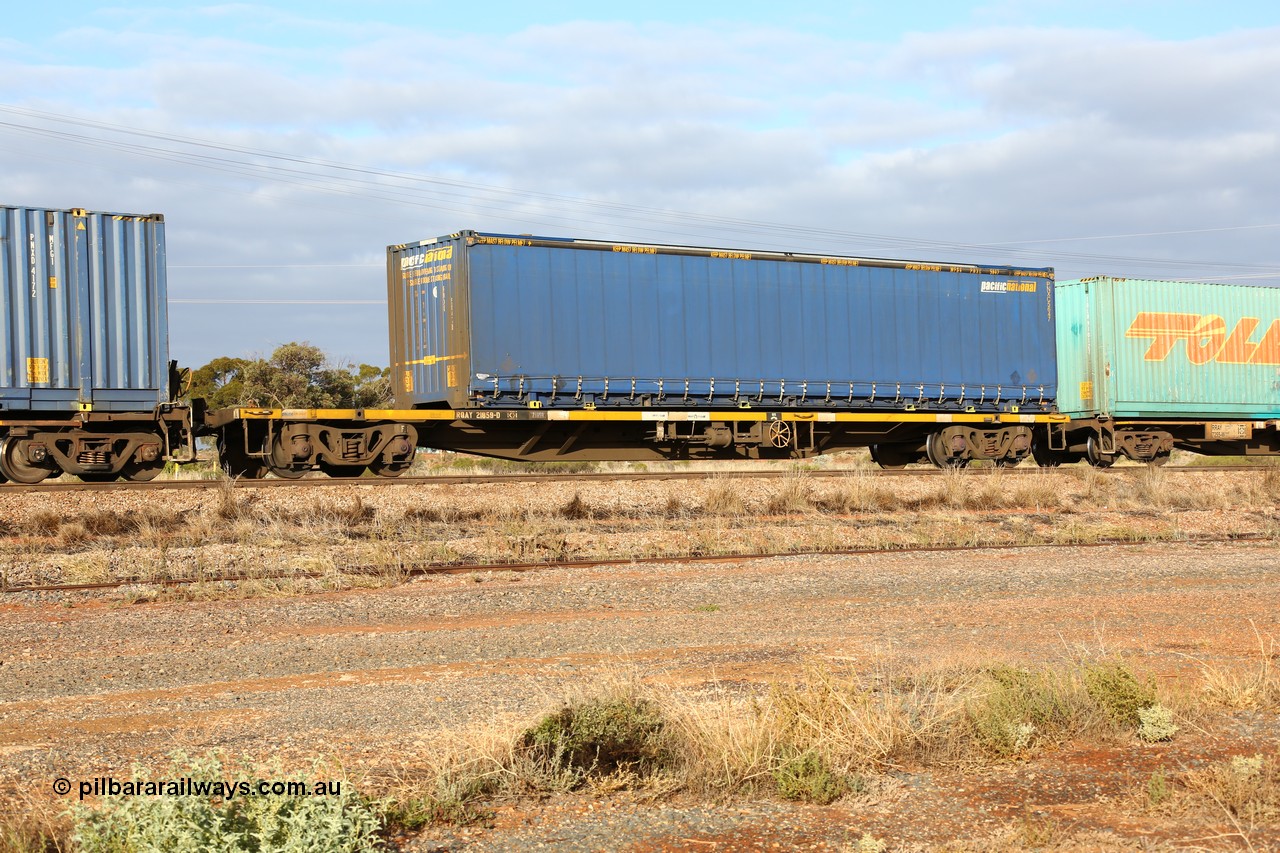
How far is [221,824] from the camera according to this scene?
3.96m

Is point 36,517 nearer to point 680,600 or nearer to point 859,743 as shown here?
point 680,600

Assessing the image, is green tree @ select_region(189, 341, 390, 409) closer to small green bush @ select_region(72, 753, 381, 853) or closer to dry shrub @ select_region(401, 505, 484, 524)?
dry shrub @ select_region(401, 505, 484, 524)

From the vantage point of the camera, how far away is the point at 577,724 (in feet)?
17.5

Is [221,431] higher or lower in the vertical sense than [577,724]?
higher

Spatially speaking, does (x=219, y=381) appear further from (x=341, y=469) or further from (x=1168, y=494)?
(x=1168, y=494)

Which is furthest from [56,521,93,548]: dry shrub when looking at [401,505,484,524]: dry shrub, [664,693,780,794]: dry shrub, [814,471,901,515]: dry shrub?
[814,471,901,515]: dry shrub

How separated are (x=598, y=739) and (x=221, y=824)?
6.16ft

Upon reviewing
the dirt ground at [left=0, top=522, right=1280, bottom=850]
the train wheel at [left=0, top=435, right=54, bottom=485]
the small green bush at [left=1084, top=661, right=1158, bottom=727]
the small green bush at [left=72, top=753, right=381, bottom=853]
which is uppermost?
the train wheel at [left=0, top=435, right=54, bottom=485]

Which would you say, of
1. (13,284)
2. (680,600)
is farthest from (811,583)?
(13,284)

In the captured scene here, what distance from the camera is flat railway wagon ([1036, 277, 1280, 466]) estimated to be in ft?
74.1

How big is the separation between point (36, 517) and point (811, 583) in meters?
9.10

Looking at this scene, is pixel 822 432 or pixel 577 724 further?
pixel 822 432

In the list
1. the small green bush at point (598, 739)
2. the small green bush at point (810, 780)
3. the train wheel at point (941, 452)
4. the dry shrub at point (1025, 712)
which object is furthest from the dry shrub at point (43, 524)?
the train wheel at point (941, 452)

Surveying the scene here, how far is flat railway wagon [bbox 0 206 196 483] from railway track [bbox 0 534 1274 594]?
4507 millimetres
